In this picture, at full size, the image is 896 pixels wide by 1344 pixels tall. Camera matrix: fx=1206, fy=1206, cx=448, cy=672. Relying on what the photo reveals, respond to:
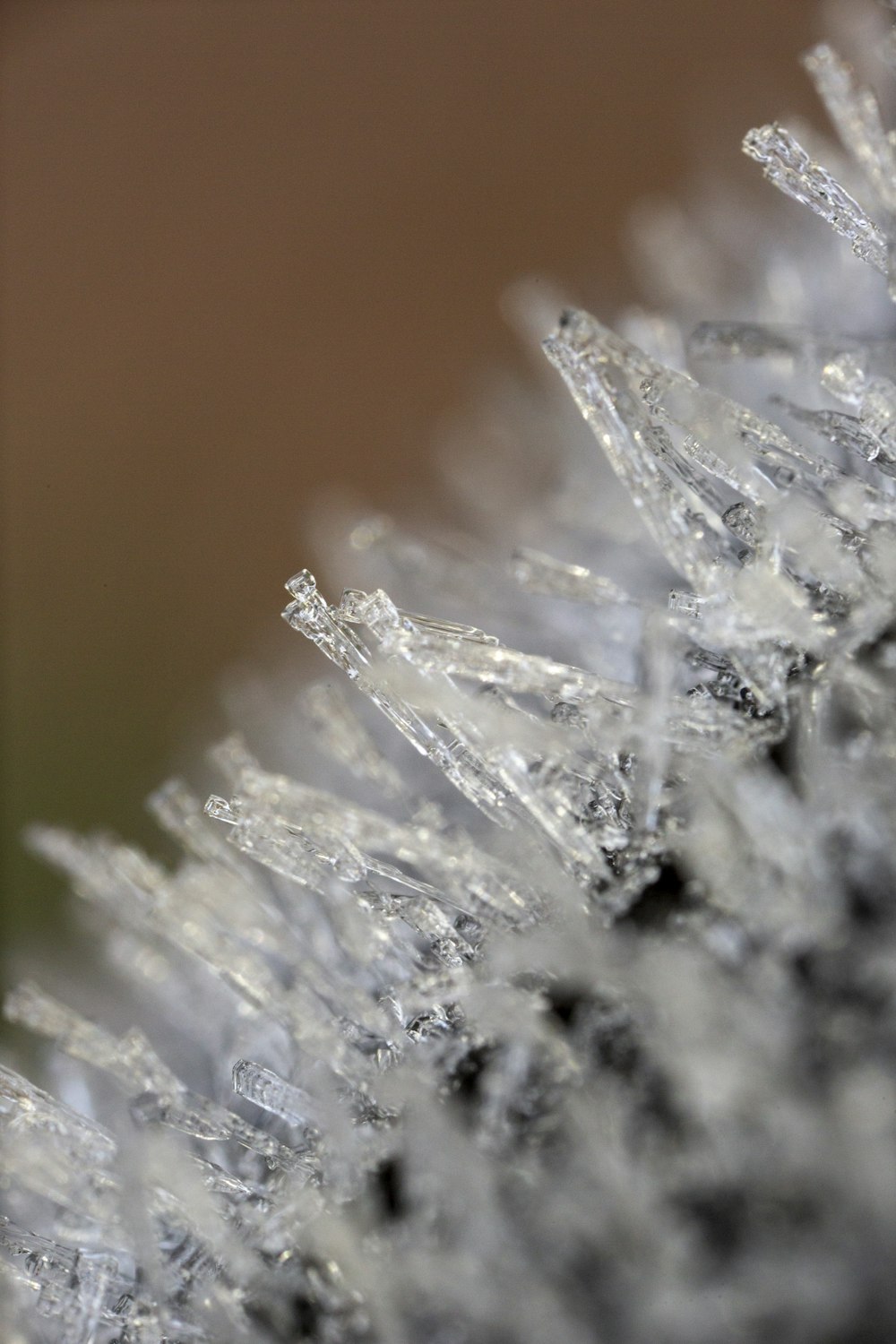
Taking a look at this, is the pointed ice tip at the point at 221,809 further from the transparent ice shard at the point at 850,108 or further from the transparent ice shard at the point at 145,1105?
the transparent ice shard at the point at 850,108

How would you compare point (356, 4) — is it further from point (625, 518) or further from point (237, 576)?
point (625, 518)

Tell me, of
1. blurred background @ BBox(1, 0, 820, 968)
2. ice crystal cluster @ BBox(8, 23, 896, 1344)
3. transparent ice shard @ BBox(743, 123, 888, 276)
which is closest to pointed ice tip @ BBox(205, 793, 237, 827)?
ice crystal cluster @ BBox(8, 23, 896, 1344)

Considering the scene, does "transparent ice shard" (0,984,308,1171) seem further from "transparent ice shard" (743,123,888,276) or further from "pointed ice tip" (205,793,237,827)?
"transparent ice shard" (743,123,888,276)

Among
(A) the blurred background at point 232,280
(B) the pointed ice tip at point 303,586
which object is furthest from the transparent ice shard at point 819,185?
(A) the blurred background at point 232,280

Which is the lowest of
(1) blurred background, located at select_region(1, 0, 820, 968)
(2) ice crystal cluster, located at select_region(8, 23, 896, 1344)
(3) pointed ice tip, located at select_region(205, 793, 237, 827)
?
(2) ice crystal cluster, located at select_region(8, 23, 896, 1344)

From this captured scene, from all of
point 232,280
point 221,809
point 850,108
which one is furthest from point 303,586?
point 232,280
